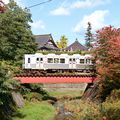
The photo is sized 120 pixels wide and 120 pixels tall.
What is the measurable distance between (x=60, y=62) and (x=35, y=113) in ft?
74.8

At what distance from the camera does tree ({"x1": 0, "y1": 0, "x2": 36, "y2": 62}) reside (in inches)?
2118

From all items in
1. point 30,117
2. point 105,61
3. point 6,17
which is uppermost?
point 6,17

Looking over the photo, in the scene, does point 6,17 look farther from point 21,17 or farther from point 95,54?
point 95,54

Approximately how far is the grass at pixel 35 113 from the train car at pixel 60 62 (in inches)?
634

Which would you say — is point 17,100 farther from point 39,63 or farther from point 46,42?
point 46,42

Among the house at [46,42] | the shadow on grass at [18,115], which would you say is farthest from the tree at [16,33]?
the house at [46,42]

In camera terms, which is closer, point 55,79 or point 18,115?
point 18,115

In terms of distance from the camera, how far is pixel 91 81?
57281mm

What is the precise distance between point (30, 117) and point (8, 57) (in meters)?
19.1

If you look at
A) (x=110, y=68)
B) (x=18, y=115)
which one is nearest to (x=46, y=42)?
(x=110, y=68)

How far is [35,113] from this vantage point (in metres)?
39.0

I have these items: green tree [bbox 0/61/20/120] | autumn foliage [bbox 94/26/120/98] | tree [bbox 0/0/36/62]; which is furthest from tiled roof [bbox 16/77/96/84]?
green tree [bbox 0/61/20/120]

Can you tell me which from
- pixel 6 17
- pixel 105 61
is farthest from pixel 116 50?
pixel 6 17

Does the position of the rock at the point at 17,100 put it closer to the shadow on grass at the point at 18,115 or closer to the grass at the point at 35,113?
the grass at the point at 35,113
